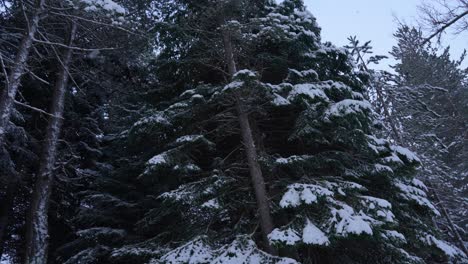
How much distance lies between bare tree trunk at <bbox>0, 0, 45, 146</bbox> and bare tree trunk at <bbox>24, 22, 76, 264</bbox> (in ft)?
3.23

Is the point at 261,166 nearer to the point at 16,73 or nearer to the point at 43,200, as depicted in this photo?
the point at 16,73

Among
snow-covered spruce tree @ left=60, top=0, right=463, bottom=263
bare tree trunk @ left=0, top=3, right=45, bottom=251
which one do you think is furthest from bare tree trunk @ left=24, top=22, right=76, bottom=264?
snow-covered spruce tree @ left=60, top=0, right=463, bottom=263

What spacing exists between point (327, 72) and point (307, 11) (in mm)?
1990

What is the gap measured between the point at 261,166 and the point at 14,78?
5.64m

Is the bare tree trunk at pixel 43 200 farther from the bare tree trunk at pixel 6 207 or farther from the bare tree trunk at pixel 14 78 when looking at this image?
the bare tree trunk at pixel 6 207

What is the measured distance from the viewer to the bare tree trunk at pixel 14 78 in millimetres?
6492

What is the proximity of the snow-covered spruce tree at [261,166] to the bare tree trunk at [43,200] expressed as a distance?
1115mm

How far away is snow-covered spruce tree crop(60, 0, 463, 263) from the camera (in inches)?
216

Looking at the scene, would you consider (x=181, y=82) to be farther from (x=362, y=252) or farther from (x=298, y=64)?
(x=362, y=252)

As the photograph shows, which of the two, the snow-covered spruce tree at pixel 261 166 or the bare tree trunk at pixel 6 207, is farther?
the bare tree trunk at pixel 6 207

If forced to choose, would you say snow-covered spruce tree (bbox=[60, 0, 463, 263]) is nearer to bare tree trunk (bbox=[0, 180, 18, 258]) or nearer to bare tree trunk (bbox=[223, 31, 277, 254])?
bare tree trunk (bbox=[223, 31, 277, 254])

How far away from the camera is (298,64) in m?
8.51

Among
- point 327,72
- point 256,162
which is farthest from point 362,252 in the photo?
point 327,72

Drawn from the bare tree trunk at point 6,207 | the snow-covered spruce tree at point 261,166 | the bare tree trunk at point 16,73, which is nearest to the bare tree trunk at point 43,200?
the bare tree trunk at point 16,73
